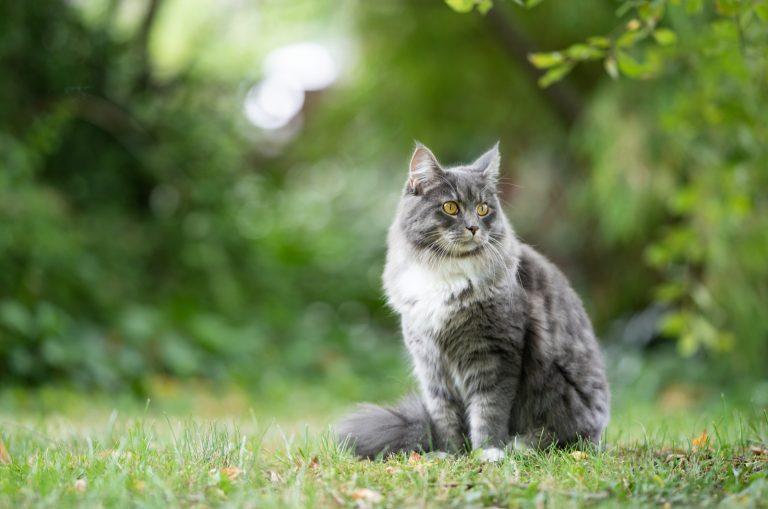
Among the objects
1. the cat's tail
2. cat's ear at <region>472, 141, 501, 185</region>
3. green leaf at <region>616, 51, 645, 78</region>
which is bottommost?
the cat's tail

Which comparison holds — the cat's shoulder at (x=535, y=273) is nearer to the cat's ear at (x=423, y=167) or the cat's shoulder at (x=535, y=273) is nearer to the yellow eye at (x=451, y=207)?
the yellow eye at (x=451, y=207)

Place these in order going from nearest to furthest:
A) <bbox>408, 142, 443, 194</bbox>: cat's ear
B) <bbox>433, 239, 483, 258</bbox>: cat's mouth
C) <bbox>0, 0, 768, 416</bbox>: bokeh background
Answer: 1. <bbox>433, 239, 483, 258</bbox>: cat's mouth
2. <bbox>408, 142, 443, 194</bbox>: cat's ear
3. <bbox>0, 0, 768, 416</bbox>: bokeh background

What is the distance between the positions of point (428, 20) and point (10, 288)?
4362 millimetres

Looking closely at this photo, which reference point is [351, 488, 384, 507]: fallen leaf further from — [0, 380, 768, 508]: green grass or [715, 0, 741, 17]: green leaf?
[715, 0, 741, 17]: green leaf

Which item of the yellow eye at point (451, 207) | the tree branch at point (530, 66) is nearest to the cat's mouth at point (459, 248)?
the yellow eye at point (451, 207)

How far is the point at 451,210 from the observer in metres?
3.35

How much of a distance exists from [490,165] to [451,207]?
30 centimetres

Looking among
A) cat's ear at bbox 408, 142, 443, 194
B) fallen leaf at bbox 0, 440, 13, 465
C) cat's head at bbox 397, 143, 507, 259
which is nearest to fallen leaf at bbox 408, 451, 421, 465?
cat's head at bbox 397, 143, 507, 259

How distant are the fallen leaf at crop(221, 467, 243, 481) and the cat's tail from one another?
1.93 ft

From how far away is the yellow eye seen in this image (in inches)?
132

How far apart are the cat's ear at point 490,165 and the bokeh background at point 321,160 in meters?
1.23

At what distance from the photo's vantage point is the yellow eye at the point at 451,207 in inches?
132

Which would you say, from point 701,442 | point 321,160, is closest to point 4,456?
point 701,442

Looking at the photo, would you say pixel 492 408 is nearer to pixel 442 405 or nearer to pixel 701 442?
pixel 442 405
